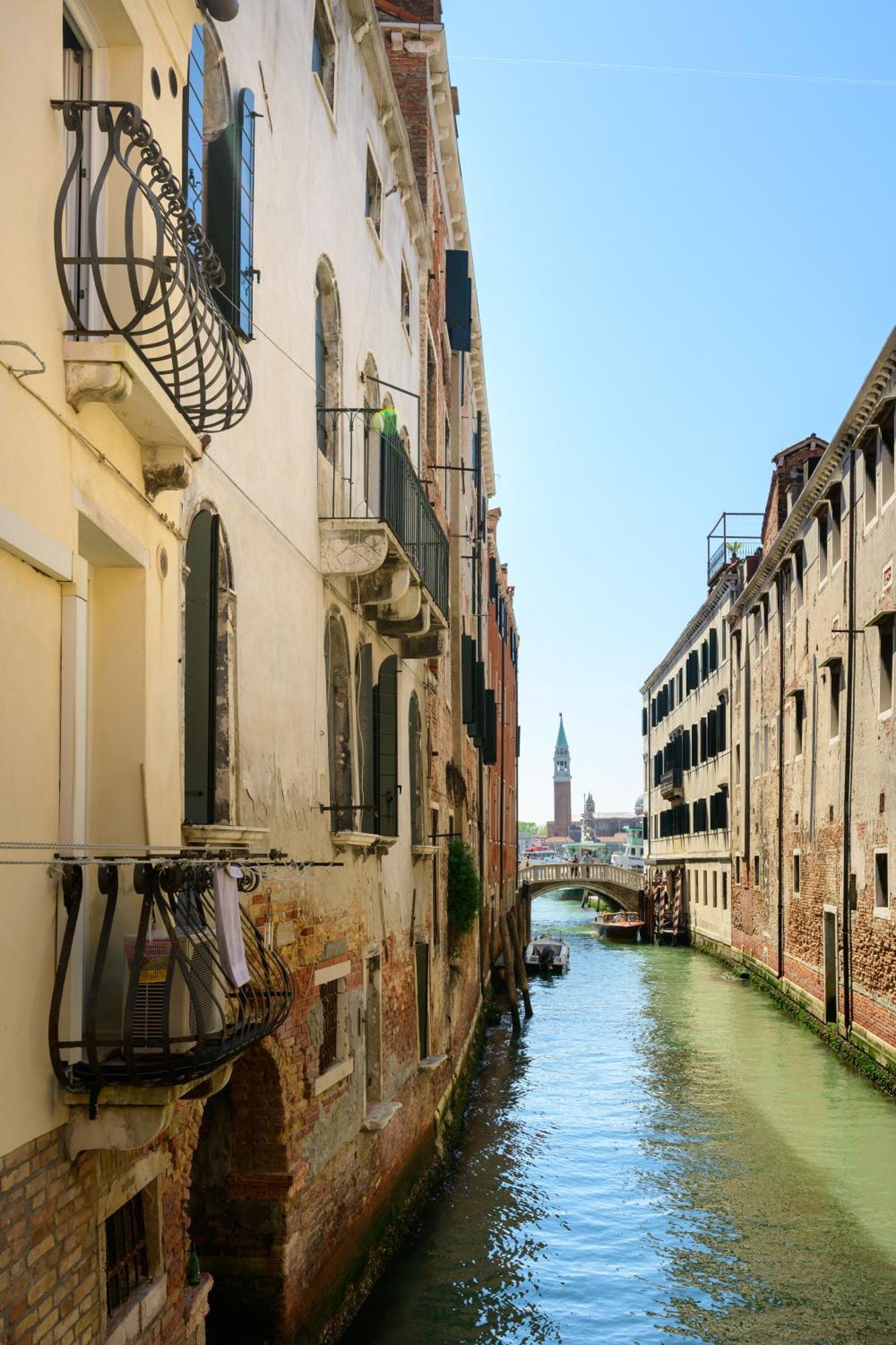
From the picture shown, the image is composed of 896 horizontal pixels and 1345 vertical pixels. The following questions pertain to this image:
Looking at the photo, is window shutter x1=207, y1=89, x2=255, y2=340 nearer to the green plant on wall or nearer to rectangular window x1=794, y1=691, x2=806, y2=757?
the green plant on wall

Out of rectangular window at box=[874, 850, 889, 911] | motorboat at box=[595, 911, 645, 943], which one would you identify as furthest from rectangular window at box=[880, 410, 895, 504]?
motorboat at box=[595, 911, 645, 943]

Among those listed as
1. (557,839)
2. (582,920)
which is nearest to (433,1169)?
(582,920)

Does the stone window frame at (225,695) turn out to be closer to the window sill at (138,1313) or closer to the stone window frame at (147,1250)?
the stone window frame at (147,1250)

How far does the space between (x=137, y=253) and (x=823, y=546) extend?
16.9m

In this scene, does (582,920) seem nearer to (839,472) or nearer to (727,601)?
(727,601)

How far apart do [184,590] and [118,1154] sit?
2.21 metres

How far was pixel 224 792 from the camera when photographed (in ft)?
19.5

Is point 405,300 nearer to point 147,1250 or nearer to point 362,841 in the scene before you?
point 362,841

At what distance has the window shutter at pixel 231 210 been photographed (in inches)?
231

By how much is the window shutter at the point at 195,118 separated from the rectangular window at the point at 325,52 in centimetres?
253

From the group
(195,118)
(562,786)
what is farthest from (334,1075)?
(562,786)

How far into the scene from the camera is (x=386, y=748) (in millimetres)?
10156

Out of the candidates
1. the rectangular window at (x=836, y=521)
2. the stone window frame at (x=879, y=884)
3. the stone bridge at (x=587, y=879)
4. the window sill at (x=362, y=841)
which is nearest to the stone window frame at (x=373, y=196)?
the window sill at (x=362, y=841)

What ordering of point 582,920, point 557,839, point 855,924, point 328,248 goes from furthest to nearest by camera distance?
point 557,839 < point 582,920 < point 855,924 < point 328,248
